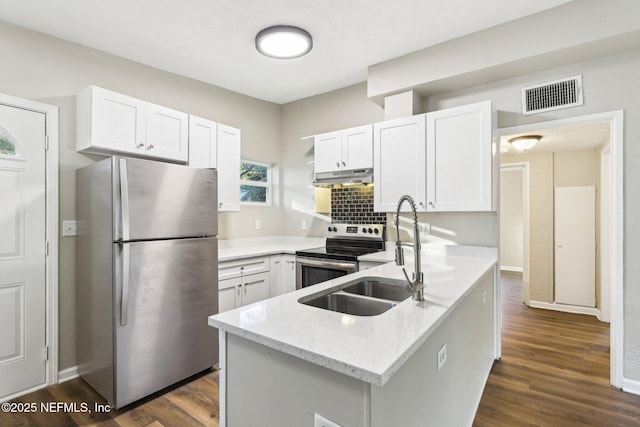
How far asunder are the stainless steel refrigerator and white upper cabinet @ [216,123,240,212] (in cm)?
72

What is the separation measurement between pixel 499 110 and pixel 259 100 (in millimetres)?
2822

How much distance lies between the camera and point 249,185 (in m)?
4.21

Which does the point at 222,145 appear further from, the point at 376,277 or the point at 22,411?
the point at 22,411

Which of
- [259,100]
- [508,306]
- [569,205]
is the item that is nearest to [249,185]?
[259,100]

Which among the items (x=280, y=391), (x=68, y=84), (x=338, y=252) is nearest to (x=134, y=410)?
(x=280, y=391)

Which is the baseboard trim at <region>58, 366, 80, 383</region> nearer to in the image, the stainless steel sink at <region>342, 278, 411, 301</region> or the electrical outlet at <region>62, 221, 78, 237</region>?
the electrical outlet at <region>62, 221, 78, 237</region>

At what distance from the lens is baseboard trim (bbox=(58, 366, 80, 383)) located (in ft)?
8.34

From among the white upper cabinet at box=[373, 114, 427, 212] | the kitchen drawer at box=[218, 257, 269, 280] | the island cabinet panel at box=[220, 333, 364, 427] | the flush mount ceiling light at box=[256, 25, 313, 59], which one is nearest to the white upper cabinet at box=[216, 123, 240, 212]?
the kitchen drawer at box=[218, 257, 269, 280]

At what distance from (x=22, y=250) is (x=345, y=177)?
2.76 metres

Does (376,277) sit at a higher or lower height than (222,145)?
lower

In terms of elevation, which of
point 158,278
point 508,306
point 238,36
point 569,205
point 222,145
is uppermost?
point 238,36

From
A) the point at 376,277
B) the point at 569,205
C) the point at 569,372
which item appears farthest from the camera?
the point at 569,205

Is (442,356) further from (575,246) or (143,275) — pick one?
(575,246)

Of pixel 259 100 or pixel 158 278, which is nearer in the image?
pixel 158 278
